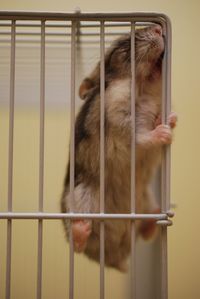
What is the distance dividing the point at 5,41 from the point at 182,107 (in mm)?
715

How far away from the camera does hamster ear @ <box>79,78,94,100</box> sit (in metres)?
1.23

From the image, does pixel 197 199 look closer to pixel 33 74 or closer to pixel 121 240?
pixel 121 240

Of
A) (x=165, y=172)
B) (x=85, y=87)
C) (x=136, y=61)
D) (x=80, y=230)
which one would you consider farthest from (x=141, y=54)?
(x=80, y=230)

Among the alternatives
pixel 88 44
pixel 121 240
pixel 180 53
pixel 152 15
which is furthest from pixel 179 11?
pixel 121 240

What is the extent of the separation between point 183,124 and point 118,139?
0.63 meters

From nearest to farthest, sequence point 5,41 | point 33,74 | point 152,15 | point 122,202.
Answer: point 152,15 < point 122,202 < point 5,41 < point 33,74

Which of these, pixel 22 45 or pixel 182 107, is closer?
pixel 22 45

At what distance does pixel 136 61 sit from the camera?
3.76 ft

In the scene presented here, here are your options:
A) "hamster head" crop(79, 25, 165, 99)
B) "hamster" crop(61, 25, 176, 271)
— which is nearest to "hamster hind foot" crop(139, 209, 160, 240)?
"hamster" crop(61, 25, 176, 271)

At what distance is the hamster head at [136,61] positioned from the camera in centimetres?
110

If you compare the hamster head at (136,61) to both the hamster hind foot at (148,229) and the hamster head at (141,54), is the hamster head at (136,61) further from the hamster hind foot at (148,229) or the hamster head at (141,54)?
the hamster hind foot at (148,229)

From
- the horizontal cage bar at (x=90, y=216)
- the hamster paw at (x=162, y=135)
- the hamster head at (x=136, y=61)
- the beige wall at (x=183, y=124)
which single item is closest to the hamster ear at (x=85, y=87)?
the hamster head at (x=136, y=61)

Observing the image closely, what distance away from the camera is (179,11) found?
5.52ft

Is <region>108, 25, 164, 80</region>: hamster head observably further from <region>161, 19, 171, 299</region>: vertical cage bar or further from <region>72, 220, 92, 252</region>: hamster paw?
<region>72, 220, 92, 252</region>: hamster paw
